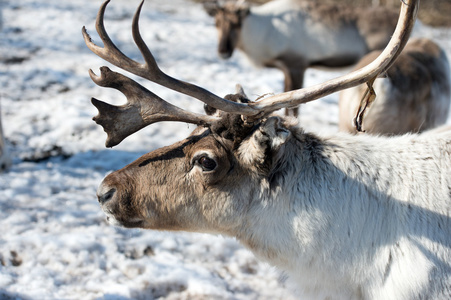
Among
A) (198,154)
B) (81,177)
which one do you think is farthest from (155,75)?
(81,177)

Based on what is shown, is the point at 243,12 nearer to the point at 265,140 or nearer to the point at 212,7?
the point at 212,7

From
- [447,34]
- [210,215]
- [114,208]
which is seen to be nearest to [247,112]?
[210,215]

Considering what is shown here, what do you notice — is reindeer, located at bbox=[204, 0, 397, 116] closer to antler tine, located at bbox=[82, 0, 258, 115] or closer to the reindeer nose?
antler tine, located at bbox=[82, 0, 258, 115]

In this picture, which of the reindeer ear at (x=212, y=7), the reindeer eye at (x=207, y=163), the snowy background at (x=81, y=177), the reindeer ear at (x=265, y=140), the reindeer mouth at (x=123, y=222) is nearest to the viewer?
the reindeer ear at (x=265, y=140)

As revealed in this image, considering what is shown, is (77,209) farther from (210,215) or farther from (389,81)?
(389,81)

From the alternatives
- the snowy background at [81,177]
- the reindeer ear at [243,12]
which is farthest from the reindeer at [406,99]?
the reindeer ear at [243,12]

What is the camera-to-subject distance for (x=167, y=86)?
2.24 metres

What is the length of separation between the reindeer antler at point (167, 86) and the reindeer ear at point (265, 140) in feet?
0.34

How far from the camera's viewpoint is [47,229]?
146 inches

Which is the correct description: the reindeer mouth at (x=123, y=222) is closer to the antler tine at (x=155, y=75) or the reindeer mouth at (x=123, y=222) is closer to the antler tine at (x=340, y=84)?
the antler tine at (x=155, y=75)

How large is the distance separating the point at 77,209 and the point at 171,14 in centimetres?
817

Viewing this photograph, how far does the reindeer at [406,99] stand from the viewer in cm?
427

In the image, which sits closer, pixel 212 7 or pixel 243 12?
pixel 243 12

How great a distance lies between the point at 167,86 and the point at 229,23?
4939 millimetres
